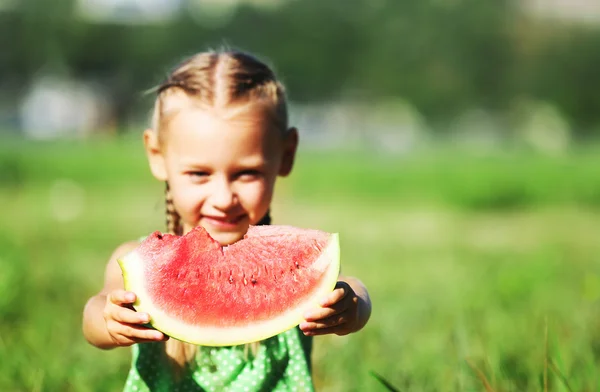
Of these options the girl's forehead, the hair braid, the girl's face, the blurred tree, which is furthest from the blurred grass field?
the blurred tree

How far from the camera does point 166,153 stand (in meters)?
2.07

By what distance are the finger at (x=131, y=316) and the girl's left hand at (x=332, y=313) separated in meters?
0.33

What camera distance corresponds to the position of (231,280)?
69.3 inches

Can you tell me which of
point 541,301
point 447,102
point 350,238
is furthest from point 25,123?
point 541,301

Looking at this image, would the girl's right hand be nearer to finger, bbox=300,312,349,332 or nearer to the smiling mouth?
finger, bbox=300,312,349,332

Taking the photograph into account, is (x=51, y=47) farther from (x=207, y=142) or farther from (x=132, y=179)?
(x=207, y=142)

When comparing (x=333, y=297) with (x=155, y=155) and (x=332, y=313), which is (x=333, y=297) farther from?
(x=155, y=155)

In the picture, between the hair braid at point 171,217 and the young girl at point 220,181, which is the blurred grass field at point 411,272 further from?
the hair braid at point 171,217

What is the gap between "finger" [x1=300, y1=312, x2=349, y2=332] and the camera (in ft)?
5.13

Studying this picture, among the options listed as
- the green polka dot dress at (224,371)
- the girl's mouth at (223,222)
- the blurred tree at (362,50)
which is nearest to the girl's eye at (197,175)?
the girl's mouth at (223,222)

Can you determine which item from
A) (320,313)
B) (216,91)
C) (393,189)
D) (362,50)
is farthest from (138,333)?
(362,50)

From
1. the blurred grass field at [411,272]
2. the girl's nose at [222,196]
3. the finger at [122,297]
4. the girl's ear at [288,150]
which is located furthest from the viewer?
the blurred grass field at [411,272]

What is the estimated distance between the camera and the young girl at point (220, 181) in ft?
6.37

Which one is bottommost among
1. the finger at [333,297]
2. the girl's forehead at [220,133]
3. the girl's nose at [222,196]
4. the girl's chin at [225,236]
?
the girl's chin at [225,236]
